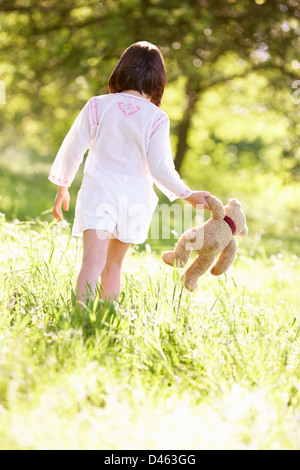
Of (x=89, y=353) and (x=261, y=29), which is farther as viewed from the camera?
(x=261, y=29)

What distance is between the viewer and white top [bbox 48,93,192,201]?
10.2 ft

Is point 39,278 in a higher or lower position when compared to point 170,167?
lower

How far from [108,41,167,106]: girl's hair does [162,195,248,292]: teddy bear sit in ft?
2.49

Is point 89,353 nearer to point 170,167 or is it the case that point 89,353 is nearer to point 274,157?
point 170,167

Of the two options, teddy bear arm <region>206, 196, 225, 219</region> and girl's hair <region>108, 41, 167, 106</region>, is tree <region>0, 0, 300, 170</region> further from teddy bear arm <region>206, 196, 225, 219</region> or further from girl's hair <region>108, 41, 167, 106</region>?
teddy bear arm <region>206, 196, 225, 219</region>

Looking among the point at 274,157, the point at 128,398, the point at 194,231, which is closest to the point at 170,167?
the point at 194,231

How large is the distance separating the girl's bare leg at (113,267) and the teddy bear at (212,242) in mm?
284

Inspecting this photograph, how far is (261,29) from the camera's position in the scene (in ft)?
32.0

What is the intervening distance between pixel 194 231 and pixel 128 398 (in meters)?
1.18

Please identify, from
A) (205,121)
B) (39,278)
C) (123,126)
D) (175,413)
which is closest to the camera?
(175,413)

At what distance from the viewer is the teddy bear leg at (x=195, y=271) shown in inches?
126

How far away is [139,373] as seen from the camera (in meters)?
2.60

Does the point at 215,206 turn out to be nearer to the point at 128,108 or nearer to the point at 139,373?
the point at 128,108

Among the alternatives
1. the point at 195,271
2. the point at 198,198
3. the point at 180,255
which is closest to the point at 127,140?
the point at 198,198
